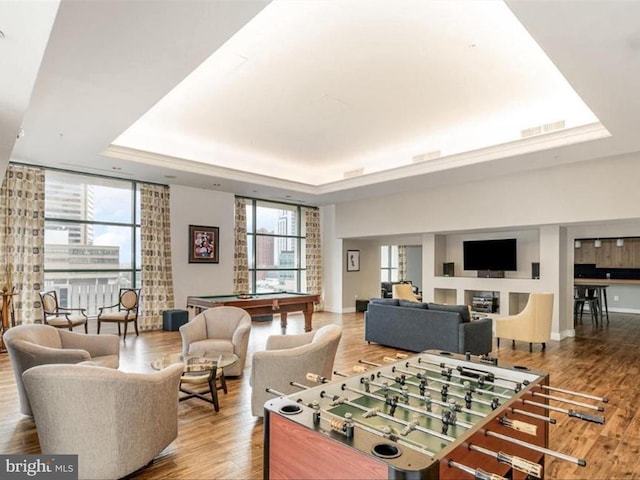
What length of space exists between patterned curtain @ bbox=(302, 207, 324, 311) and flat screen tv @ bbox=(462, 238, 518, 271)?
12.7 feet

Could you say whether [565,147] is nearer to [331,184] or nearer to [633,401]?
[633,401]

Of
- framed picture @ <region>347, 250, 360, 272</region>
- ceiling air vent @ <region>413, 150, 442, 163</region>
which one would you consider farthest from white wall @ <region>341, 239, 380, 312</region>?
ceiling air vent @ <region>413, 150, 442, 163</region>

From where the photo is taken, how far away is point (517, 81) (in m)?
4.43

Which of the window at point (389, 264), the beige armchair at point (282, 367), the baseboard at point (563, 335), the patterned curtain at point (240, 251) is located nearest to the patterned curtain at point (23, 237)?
the patterned curtain at point (240, 251)

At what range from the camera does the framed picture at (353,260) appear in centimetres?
1050

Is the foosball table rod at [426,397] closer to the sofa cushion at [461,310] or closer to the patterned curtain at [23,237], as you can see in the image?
the sofa cushion at [461,310]

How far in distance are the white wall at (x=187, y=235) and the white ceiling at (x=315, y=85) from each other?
850mm

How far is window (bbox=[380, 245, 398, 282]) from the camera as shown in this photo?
13914mm

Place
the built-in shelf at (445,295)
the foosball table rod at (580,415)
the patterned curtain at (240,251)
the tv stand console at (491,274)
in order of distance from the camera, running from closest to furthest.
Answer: the foosball table rod at (580,415) < the tv stand console at (491,274) < the built-in shelf at (445,295) < the patterned curtain at (240,251)

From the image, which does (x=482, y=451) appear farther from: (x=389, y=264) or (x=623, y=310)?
(x=389, y=264)

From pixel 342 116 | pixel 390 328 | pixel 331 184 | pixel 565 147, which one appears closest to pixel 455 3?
pixel 342 116

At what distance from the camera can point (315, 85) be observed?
178 inches

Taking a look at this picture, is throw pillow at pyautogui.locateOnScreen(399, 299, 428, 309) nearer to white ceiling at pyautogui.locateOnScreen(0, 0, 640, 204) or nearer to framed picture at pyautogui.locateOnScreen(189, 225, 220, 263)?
white ceiling at pyautogui.locateOnScreen(0, 0, 640, 204)

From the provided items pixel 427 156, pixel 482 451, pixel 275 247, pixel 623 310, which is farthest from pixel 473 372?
pixel 623 310
